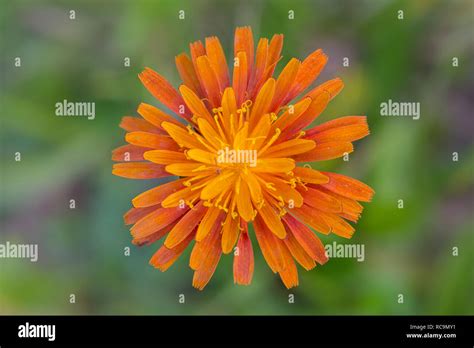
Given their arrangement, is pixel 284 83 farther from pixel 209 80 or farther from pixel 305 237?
pixel 305 237

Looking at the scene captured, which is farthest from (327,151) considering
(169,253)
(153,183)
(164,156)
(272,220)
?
(153,183)

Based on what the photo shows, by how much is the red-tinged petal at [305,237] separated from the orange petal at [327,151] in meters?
0.21

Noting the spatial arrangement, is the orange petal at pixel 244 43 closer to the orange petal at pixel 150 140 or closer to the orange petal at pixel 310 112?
the orange petal at pixel 310 112

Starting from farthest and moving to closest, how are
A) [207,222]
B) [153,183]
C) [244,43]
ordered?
[153,183], [244,43], [207,222]

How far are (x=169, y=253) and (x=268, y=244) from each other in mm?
351

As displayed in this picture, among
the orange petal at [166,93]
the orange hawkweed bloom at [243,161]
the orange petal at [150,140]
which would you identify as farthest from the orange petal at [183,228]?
the orange petal at [166,93]

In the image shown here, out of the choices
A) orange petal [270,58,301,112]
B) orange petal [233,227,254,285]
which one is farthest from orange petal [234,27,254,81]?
orange petal [233,227,254,285]

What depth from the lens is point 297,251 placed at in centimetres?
181

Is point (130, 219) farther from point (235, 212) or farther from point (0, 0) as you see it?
point (0, 0)

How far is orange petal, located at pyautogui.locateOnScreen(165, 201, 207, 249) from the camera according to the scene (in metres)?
1.72

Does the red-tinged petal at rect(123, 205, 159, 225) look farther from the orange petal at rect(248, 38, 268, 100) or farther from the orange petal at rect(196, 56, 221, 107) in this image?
the orange petal at rect(248, 38, 268, 100)

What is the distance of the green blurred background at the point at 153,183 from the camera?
7.14ft

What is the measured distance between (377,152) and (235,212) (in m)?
0.77
